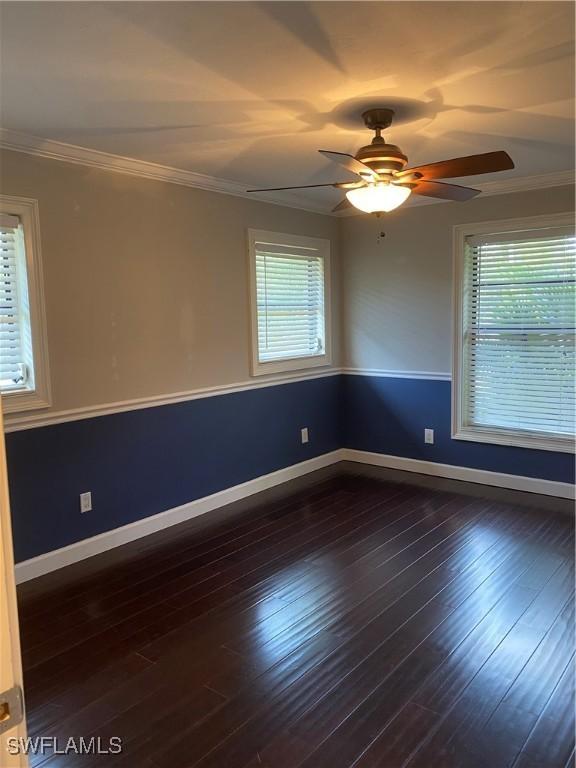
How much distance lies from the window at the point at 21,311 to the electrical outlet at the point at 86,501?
63cm

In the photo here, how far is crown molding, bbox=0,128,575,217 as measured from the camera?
3.06m

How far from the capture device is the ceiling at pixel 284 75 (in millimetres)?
1820

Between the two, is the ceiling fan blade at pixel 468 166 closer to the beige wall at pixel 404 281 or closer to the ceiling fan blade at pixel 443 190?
the ceiling fan blade at pixel 443 190

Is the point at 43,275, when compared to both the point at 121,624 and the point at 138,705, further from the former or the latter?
the point at 138,705

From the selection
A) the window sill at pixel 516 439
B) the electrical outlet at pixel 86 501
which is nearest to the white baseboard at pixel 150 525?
the electrical outlet at pixel 86 501

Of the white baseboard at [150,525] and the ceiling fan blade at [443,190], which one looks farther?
the white baseboard at [150,525]

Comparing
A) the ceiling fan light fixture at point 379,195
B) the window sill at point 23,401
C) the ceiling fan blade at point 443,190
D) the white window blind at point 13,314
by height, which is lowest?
the window sill at point 23,401

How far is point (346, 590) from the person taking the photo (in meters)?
3.06

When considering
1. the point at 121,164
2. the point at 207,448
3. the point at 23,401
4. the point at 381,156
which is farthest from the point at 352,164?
the point at 207,448

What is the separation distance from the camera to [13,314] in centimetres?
313

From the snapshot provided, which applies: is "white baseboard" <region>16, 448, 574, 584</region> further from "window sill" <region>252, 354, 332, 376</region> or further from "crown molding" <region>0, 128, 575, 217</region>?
"crown molding" <region>0, 128, 575, 217</region>

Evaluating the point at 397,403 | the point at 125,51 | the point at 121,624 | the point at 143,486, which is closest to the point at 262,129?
the point at 125,51

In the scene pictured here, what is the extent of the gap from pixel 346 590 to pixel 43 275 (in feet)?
7.97

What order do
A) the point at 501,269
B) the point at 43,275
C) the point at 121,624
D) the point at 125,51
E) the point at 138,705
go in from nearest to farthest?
the point at 125,51 → the point at 138,705 → the point at 121,624 → the point at 43,275 → the point at 501,269
